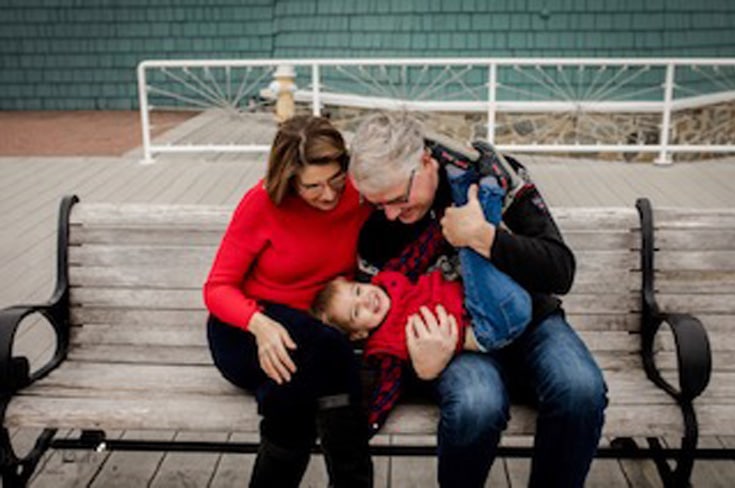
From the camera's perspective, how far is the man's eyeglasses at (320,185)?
7.90 feet

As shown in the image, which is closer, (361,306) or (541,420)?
(541,420)

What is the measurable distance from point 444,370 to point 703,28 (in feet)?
35.3

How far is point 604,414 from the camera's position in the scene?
92.4 inches

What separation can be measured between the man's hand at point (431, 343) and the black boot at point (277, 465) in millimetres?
395

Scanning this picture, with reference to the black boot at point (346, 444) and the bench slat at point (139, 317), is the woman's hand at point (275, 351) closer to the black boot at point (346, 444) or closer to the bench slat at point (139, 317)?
the black boot at point (346, 444)

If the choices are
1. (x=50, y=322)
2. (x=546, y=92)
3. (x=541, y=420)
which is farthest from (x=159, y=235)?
Result: (x=546, y=92)

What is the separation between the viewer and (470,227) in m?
2.31

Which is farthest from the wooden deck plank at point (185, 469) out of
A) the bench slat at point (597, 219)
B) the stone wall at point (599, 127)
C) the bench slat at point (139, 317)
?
the stone wall at point (599, 127)

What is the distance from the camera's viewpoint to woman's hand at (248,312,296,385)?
230 cm

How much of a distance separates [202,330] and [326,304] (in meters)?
0.66

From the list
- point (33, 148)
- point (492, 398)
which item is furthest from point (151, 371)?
point (33, 148)

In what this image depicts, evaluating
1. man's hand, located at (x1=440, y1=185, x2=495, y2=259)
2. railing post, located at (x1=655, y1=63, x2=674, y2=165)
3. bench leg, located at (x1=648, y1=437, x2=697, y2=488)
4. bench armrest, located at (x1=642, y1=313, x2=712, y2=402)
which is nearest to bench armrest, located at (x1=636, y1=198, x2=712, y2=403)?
bench armrest, located at (x1=642, y1=313, x2=712, y2=402)

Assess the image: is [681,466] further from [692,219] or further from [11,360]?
[11,360]

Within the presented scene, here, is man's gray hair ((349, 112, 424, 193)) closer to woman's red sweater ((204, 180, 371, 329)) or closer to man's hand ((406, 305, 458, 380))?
woman's red sweater ((204, 180, 371, 329))
